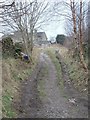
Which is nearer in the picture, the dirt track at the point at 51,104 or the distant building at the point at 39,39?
the dirt track at the point at 51,104

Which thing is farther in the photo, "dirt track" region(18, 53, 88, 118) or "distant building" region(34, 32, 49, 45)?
"distant building" region(34, 32, 49, 45)

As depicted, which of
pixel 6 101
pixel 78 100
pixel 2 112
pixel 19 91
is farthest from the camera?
pixel 19 91

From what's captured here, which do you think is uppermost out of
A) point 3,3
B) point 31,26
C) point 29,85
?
point 3,3

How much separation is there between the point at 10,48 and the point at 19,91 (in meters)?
8.85

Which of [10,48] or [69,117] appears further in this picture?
[10,48]

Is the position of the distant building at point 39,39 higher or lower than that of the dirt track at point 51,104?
lower

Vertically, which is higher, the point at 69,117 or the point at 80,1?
the point at 80,1

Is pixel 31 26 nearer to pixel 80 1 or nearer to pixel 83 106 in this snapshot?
pixel 80 1

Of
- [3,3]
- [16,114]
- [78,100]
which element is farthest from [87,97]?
[3,3]

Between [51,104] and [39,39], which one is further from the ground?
[51,104]

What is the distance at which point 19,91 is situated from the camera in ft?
41.1

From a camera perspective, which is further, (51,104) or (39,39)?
(39,39)

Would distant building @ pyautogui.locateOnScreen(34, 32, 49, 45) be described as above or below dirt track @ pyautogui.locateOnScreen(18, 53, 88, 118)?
below

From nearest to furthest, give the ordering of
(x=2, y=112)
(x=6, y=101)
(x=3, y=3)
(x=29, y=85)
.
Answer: (x=3, y=3) < (x=2, y=112) < (x=6, y=101) < (x=29, y=85)
